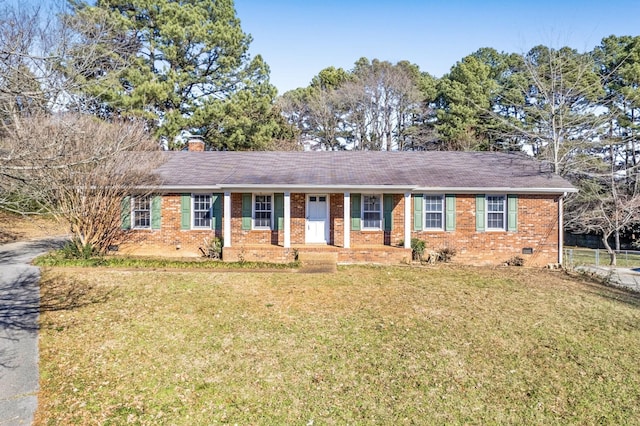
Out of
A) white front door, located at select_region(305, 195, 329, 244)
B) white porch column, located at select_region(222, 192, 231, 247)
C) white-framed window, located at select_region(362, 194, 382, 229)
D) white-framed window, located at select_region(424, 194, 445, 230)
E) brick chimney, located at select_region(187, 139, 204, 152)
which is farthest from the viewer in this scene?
brick chimney, located at select_region(187, 139, 204, 152)

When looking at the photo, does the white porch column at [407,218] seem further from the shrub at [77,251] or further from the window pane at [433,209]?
the shrub at [77,251]

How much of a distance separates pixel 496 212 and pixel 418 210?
287 cm

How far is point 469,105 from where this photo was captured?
1238 inches

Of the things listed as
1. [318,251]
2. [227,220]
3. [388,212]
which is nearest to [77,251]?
[227,220]

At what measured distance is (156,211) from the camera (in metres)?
14.1

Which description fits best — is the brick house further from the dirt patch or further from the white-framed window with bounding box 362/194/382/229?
the dirt patch

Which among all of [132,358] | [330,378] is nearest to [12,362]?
[132,358]

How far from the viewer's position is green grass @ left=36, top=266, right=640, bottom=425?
447cm

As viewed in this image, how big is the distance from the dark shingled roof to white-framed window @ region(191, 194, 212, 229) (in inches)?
24.8

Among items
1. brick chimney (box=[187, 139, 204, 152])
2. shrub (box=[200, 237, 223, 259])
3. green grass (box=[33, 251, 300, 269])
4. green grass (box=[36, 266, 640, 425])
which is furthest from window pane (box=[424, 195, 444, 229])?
brick chimney (box=[187, 139, 204, 152])

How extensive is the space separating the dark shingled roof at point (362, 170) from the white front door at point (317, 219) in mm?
982

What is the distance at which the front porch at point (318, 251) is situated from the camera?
1267cm

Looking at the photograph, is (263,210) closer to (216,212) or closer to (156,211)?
(216,212)

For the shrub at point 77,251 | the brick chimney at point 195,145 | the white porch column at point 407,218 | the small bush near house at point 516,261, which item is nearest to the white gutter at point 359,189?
the white porch column at point 407,218
